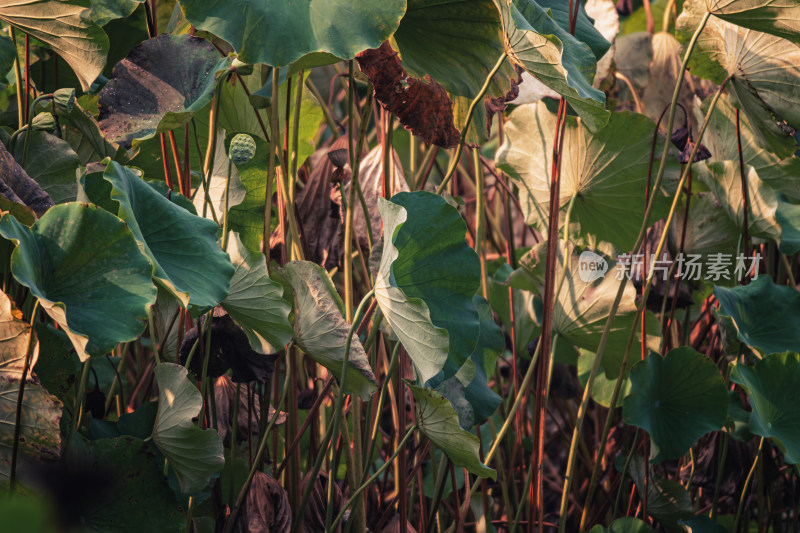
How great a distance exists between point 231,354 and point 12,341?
0.77ft

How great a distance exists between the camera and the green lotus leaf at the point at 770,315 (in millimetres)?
1046

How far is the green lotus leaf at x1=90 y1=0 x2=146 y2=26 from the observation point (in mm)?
743

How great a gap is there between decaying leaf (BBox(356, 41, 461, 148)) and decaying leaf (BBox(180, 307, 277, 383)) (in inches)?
11.6

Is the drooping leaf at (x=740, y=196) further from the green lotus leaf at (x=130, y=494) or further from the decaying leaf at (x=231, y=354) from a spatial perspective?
the green lotus leaf at (x=130, y=494)

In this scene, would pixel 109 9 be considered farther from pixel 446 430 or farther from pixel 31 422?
pixel 446 430

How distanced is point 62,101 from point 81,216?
23 cm

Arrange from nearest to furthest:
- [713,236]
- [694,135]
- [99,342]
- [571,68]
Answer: [99,342] < [571,68] < [713,236] < [694,135]

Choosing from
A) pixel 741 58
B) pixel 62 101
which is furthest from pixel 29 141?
pixel 741 58

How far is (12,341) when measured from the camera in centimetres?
55

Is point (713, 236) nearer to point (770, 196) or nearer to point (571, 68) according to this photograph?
point (770, 196)

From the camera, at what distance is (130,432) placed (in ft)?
2.42

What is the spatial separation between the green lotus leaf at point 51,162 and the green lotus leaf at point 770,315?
0.92 metres

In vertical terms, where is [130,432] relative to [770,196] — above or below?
below

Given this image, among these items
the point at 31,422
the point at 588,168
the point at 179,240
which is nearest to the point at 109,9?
the point at 179,240
